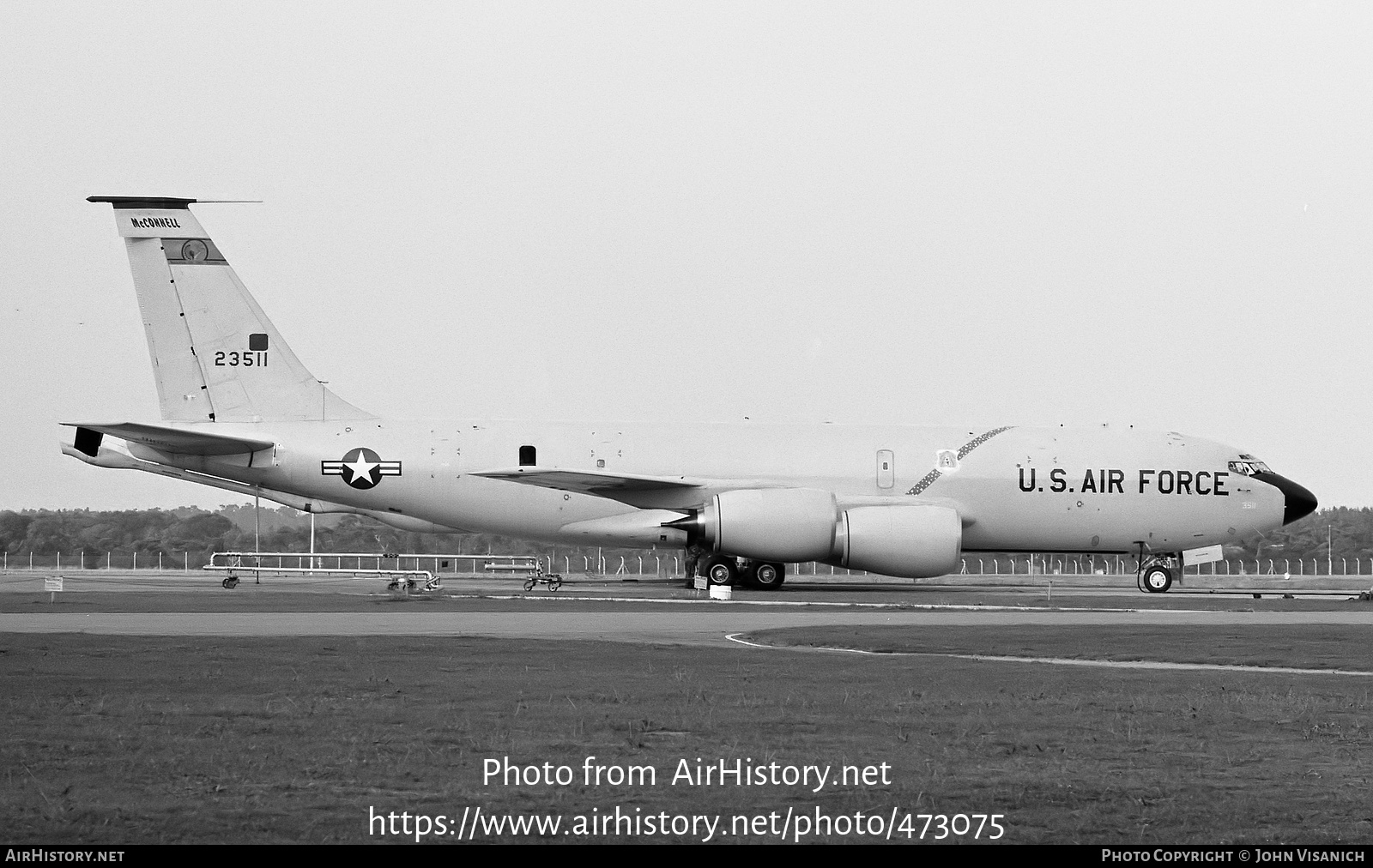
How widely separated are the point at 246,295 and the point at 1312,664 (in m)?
31.5

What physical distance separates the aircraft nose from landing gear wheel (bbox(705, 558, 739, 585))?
1518 cm

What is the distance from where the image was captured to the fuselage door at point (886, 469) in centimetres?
4316

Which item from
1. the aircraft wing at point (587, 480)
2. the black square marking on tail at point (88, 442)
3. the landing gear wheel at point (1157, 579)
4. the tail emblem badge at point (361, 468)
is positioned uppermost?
the black square marking on tail at point (88, 442)

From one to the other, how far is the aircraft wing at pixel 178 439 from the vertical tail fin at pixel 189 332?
4.87ft

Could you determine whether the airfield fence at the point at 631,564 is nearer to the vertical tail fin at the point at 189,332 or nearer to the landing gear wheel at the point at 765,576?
the landing gear wheel at the point at 765,576

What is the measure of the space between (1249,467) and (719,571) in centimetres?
1555

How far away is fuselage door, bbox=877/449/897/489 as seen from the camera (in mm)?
43156

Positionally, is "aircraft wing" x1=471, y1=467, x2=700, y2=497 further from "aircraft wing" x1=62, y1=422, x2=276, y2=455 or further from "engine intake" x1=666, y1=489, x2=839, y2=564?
"aircraft wing" x1=62, y1=422, x2=276, y2=455

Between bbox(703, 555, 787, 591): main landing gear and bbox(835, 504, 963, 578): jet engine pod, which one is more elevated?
bbox(835, 504, 963, 578): jet engine pod

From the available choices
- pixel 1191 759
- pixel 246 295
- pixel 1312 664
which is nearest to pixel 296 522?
pixel 246 295

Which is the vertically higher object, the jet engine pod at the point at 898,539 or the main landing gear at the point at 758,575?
the jet engine pod at the point at 898,539

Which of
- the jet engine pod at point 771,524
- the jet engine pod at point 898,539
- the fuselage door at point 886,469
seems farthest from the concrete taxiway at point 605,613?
the fuselage door at point 886,469

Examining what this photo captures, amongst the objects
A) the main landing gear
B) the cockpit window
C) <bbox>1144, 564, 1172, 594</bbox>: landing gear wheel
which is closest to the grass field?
the main landing gear

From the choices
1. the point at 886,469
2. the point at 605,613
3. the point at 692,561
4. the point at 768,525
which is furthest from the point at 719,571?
the point at 605,613
